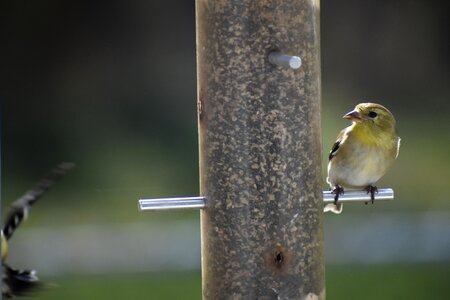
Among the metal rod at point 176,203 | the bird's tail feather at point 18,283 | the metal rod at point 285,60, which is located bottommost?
the bird's tail feather at point 18,283

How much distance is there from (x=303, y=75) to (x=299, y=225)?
0.44m

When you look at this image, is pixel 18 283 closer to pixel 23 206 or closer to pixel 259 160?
pixel 23 206

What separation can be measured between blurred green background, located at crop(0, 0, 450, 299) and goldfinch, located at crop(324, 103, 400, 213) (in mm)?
4521

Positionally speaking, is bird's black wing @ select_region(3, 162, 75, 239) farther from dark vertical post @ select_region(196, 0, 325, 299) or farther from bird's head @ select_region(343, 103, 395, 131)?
dark vertical post @ select_region(196, 0, 325, 299)

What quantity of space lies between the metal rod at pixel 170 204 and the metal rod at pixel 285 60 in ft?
1.51

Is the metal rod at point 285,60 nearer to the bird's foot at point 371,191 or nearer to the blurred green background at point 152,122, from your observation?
the bird's foot at point 371,191

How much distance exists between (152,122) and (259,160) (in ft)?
24.6

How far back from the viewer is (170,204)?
3.31m

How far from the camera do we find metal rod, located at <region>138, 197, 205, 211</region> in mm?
3271

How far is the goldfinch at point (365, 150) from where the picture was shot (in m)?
4.47

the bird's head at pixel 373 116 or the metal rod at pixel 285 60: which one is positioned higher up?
the metal rod at pixel 285 60

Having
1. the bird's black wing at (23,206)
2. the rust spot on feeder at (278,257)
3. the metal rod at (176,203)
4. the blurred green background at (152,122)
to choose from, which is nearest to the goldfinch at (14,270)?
the bird's black wing at (23,206)

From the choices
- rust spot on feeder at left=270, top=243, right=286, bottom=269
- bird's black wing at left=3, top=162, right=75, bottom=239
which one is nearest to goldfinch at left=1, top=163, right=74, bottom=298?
bird's black wing at left=3, top=162, right=75, bottom=239

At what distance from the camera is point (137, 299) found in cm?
839
